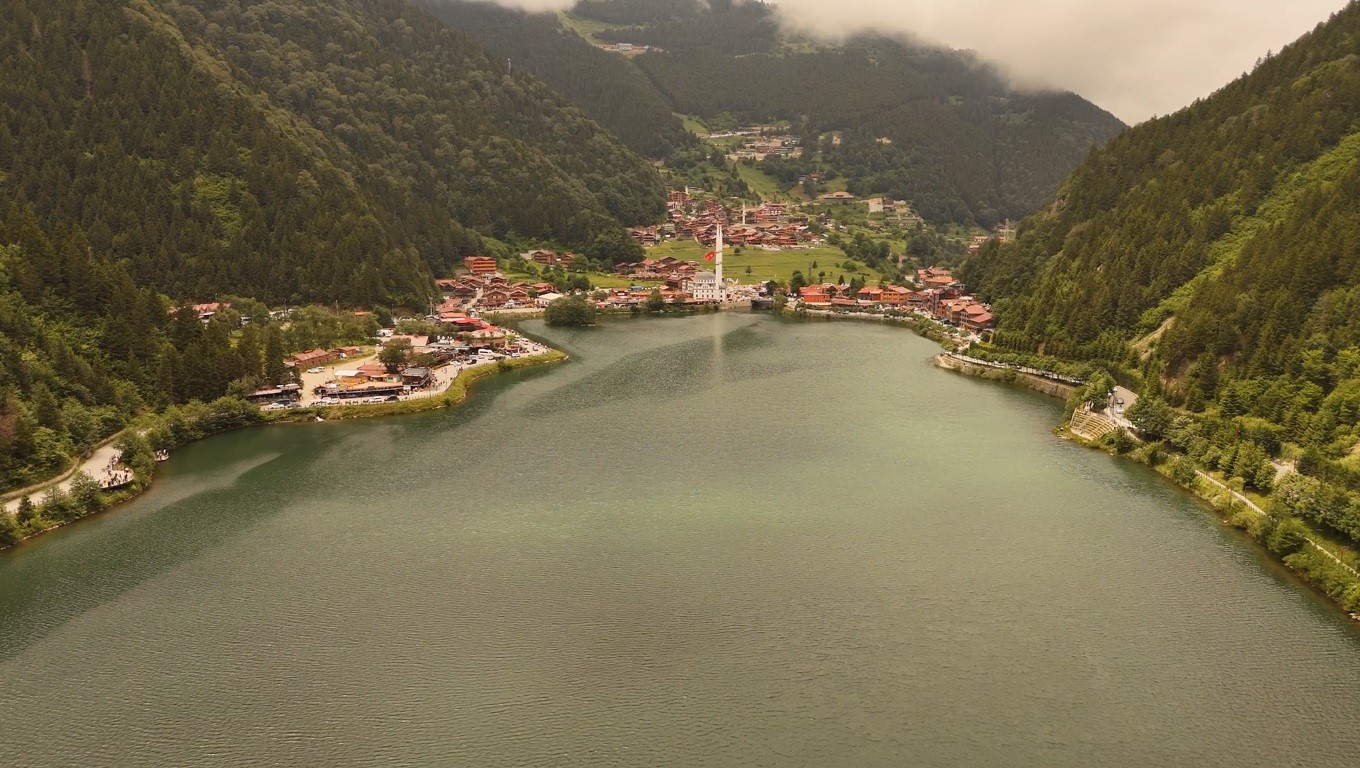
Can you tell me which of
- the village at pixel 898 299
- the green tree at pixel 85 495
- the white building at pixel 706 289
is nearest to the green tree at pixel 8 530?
the green tree at pixel 85 495

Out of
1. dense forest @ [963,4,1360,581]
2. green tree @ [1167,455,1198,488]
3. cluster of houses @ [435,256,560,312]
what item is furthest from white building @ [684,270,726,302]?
green tree @ [1167,455,1198,488]

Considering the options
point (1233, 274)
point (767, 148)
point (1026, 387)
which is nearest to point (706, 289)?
point (1026, 387)

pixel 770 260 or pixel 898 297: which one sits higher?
pixel 770 260

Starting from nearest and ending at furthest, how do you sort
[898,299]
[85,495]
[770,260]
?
[85,495] < [898,299] < [770,260]

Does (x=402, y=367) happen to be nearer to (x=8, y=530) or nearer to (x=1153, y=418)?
(x=8, y=530)

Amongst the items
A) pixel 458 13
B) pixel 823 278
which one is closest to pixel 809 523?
pixel 823 278

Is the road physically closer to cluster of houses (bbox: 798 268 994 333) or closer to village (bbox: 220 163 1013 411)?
village (bbox: 220 163 1013 411)

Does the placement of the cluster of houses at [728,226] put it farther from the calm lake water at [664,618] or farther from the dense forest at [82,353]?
the calm lake water at [664,618]

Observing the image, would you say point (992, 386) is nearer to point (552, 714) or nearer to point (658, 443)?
point (658, 443)
